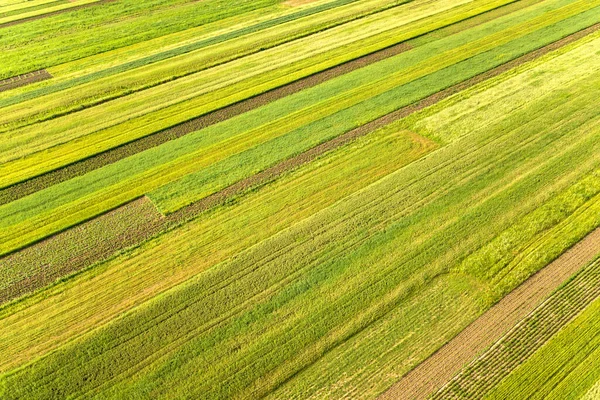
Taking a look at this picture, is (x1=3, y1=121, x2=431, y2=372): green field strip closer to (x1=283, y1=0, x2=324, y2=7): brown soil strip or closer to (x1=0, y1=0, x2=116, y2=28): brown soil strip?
(x1=283, y1=0, x2=324, y2=7): brown soil strip

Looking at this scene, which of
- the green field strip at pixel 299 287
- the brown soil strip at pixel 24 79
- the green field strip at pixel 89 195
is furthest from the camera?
the brown soil strip at pixel 24 79

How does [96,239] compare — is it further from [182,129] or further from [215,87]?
[215,87]

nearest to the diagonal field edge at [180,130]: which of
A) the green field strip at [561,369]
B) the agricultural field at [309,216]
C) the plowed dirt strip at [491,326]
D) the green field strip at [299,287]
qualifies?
the agricultural field at [309,216]

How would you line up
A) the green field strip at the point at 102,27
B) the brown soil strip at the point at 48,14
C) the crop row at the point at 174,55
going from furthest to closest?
the brown soil strip at the point at 48,14 → the green field strip at the point at 102,27 → the crop row at the point at 174,55

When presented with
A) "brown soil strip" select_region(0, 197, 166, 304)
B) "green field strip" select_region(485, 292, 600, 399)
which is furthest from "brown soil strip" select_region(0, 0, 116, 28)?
"green field strip" select_region(485, 292, 600, 399)

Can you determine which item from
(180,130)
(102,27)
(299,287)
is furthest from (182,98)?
(299,287)

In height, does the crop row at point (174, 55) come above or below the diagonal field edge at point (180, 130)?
above

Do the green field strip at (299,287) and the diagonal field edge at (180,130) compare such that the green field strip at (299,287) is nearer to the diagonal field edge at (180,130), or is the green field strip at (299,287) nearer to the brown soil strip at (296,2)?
the diagonal field edge at (180,130)
